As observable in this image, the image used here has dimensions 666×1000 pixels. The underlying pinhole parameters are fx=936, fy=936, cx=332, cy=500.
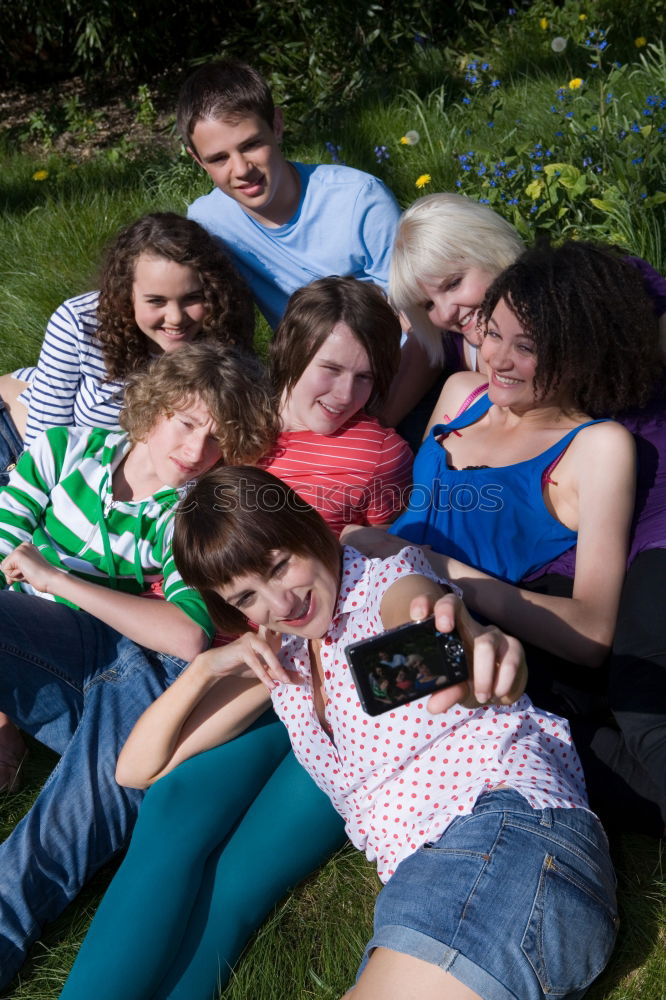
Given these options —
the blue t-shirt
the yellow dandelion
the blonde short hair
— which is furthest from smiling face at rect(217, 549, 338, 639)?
the yellow dandelion

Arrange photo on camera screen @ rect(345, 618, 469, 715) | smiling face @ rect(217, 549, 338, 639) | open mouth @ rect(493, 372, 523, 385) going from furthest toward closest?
open mouth @ rect(493, 372, 523, 385)
smiling face @ rect(217, 549, 338, 639)
photo on camera screen @ rect(345, 618, 469, 715)

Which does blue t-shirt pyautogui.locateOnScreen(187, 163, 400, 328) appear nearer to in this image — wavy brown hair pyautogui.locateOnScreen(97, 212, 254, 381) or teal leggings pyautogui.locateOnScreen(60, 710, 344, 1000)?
wavy brown hair pyautogui.locateOnScreen(97, 212, 254, 381)

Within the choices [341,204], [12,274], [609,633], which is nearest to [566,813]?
[609,633]

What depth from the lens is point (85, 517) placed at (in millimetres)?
2723

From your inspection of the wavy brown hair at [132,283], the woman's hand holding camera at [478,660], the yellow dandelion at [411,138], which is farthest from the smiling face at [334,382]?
the yellow dandelion at [411,138]

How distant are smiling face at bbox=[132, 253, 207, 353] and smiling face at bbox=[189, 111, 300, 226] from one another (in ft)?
1.45

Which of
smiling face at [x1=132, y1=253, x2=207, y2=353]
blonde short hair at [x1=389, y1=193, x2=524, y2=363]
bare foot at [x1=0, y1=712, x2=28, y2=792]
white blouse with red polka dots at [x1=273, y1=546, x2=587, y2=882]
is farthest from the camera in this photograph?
smiling face at [x1=132, y1=253, x2=207, y2=353]

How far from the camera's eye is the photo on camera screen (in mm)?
1654

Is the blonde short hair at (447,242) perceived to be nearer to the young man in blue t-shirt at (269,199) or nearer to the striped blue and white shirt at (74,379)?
the young man in blue t-shirt at (269,199)

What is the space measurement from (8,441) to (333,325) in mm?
1491

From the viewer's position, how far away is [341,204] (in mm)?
3391

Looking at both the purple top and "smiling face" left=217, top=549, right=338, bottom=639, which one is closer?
"smiling face" left=217, top=549, right=338, bottom=639

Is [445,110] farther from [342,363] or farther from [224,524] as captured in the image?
[224,524]

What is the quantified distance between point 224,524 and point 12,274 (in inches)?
135
